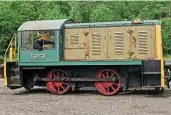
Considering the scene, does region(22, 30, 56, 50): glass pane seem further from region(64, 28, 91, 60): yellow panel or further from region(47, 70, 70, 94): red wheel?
region(47, 70, 70, 94): red wheel

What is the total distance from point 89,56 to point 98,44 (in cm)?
55

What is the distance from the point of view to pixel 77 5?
182ft

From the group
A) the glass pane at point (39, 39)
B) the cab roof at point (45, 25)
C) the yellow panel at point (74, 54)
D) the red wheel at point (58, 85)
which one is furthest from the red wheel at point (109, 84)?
the cab roof at point (45, 25)

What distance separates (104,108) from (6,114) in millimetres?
2682

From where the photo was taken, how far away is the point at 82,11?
55219 millimetres

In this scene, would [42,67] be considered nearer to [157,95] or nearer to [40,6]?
[157,95]

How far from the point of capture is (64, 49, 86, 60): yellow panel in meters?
15.6

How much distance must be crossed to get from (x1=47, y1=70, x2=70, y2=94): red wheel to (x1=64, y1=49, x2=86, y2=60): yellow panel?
0.61 m

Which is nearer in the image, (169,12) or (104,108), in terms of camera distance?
(104,108)

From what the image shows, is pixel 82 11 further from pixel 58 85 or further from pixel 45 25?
pixel 58 85

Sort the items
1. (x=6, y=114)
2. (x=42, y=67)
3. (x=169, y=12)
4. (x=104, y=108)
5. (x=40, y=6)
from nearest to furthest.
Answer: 1. (x=6, y=114)
2. (x=104, y=108)
3. (x=42, y=67)
4. (x=169, y=12)
5. (x=40, y=6)

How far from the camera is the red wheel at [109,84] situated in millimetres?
15078

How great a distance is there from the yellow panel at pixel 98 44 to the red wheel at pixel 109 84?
555 mm

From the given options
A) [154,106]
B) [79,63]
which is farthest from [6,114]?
[79,63]
